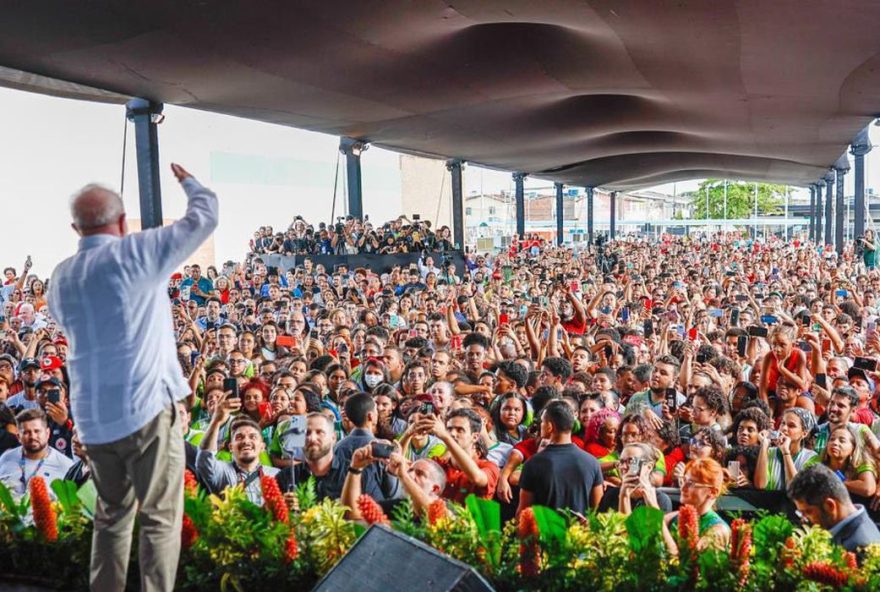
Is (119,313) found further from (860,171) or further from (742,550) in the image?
(860,171)

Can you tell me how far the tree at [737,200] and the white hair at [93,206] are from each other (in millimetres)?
81684

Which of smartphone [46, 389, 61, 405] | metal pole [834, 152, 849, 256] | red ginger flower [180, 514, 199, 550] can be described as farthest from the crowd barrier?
red ginger flower [180, 514, 199, 550]

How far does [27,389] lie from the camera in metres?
7.07

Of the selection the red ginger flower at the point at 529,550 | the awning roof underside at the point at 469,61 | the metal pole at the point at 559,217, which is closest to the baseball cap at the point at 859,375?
the red ginger flower at the point at 529,550

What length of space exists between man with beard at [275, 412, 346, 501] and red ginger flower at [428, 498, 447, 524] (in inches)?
47.7

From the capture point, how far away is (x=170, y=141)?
24.0 metres

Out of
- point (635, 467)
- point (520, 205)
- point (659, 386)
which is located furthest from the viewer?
point (520, 205)

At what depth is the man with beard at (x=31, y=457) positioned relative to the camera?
5047mm

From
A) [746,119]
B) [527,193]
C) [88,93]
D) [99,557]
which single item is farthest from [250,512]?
[527,193]

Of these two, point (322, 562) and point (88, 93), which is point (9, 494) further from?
point (88, 93)

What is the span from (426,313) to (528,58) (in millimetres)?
7544

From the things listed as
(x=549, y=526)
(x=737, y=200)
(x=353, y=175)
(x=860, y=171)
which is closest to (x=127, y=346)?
(x=549, y=526)

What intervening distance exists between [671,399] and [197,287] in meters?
9.77

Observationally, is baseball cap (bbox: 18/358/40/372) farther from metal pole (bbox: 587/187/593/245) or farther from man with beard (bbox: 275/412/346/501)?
metal pole (bbox: 587/187/593/245)
